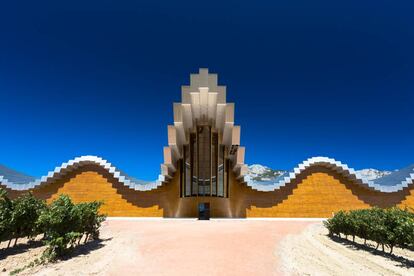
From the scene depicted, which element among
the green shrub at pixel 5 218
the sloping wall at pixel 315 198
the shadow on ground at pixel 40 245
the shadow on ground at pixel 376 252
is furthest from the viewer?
the sloping wall at pixel 315 198

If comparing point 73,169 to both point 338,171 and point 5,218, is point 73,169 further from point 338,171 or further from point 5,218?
point 338,171

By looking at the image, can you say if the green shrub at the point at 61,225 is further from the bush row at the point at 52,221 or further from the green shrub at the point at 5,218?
the green shrub at the point at 5,218

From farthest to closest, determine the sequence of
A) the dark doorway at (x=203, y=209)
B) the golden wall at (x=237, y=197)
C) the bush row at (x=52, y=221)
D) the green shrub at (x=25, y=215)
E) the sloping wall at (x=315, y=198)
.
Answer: the sloping wall at (x=315, y=198) → the golden wall at (x=237, y=197) → the dark doorway at (x=203, y=209) → the green shrub at (x=25, y=215) → the bush row at (x=52, y=221)

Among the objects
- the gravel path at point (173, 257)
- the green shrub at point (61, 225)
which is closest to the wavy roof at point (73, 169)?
the gravel path at point (173, 257)

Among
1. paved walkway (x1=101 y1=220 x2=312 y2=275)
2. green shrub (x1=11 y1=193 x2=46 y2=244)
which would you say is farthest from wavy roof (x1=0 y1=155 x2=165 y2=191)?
green shrub (x1=11 y1=193 x2=46 y2=244)

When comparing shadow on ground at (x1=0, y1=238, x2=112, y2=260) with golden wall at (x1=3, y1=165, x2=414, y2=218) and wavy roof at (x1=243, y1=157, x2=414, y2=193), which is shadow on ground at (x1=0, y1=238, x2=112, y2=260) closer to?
golden wall at (x1=3, y1=165, x2=414, y2=218)

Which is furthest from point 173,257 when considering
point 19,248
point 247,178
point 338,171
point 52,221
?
point 338,171

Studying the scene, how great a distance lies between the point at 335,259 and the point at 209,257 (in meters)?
5.64

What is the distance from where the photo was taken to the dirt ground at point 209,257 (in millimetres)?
8781

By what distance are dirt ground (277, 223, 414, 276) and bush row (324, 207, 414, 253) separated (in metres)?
0.76

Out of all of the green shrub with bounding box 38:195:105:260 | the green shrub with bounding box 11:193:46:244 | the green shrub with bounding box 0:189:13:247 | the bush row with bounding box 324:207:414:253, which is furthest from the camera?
the green shrub with bounding box 11:193:46:244

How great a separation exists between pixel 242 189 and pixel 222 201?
2.71m

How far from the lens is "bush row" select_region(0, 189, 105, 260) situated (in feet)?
33.9

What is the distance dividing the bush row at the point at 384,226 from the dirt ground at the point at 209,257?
2.83 feet
